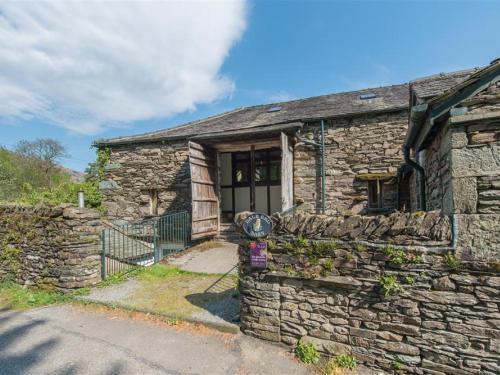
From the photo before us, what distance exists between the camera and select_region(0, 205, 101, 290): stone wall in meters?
6.28

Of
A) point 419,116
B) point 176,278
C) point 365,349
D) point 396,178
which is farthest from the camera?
point 396,178

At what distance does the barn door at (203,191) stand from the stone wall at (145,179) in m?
1.11

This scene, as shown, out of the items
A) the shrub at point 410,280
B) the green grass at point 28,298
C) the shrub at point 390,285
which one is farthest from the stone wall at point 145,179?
the shrub at point 410,280

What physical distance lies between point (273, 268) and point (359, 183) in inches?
238

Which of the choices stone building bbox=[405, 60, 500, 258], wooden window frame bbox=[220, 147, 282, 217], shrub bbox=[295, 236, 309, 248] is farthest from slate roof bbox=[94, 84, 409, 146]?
shrub bbox=[295, 236, 309, 248]

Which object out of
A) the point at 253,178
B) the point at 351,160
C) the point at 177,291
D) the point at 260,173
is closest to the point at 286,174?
the point at 351,160

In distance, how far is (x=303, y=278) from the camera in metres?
3.87

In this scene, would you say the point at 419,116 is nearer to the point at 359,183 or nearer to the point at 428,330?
the point at 428,330

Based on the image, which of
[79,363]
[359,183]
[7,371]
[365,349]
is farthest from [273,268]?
[359,183]

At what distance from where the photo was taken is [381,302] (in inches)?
136

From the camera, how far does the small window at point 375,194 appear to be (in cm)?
883

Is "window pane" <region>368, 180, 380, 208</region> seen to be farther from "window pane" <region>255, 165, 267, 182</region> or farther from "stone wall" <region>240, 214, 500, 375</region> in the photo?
"stone wall" <region>240, 214, 500, 375</region>

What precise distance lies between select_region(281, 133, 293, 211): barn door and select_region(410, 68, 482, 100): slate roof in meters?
3.91

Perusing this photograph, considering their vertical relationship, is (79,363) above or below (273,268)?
below
